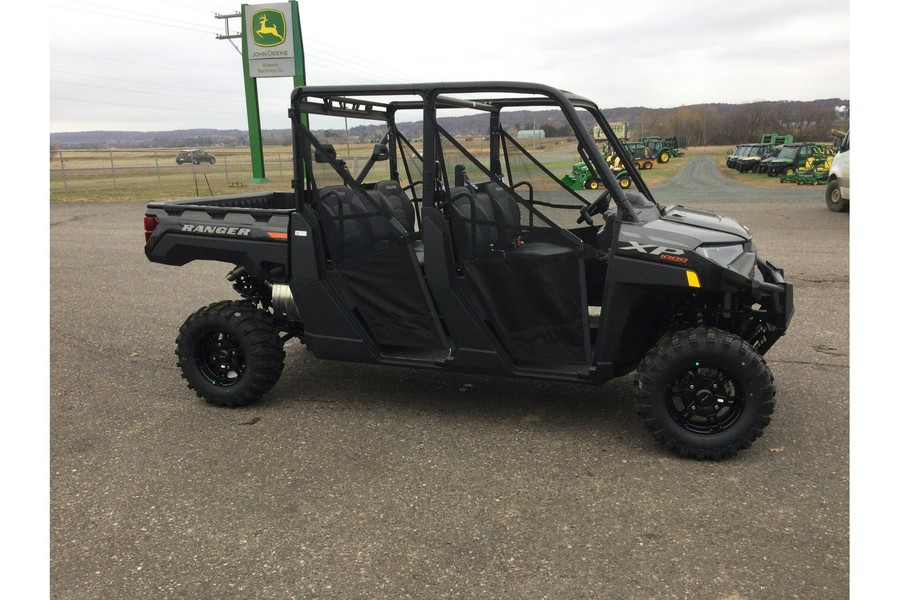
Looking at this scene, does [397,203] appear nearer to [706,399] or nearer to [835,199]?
[706,399]

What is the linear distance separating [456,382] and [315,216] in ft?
5.25

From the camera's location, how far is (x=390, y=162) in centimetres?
539

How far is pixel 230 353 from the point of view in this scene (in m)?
4.93

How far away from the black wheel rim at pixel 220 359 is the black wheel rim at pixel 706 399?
282 centimetres

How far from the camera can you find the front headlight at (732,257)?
379cm

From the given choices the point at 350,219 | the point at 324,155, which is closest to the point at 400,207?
the point at 350,219

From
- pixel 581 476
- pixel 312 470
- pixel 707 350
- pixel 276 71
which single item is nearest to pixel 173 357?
pixel 312 470

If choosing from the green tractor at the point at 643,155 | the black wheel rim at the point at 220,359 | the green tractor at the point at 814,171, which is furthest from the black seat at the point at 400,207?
the green tractor at the point at 643,155

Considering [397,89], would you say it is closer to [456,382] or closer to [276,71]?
[456,382]

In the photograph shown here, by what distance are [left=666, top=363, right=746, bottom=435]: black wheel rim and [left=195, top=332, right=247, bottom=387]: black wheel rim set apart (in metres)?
2.82

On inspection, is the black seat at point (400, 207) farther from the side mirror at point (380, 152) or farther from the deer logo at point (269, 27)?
the deer logo at point (269, 27)

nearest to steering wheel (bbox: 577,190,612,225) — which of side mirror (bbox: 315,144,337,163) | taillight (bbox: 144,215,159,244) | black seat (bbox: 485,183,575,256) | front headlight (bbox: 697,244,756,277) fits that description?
black seat (bbox: 485,183,575,256)

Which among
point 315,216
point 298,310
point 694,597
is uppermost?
point 315,216

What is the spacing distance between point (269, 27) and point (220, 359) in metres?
17.2
